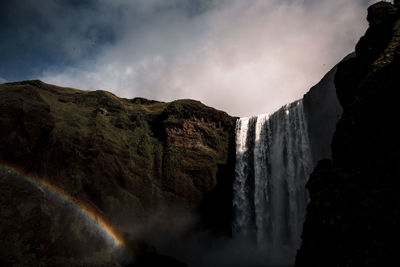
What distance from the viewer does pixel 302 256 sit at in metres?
9.18

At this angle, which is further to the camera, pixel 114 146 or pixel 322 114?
pixel 114 146

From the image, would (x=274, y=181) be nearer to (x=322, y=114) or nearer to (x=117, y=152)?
(x=322, y=114)

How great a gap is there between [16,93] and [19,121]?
12.7ft

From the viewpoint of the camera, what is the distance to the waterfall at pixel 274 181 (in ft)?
90.3

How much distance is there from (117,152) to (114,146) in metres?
0.86

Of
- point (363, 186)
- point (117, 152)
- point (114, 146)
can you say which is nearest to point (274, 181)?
point (117, 152)

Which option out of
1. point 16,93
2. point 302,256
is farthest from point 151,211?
point 302,256

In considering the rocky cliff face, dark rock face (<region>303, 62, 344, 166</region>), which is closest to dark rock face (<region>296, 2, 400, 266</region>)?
dark rock face (<region>303, 62, 344, 166</region>)

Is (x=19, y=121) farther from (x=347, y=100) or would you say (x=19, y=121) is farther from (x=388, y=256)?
(x=347, y=100)

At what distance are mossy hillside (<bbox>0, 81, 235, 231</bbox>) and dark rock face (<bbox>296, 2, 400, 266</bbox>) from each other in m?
21.0

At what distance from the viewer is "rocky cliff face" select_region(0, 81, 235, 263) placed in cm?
2108

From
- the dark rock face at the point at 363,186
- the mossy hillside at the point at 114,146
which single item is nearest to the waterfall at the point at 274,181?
the mossy hillside at the point at 114,146

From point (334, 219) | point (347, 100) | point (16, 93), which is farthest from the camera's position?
point (16, 93)

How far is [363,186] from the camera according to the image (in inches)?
323
